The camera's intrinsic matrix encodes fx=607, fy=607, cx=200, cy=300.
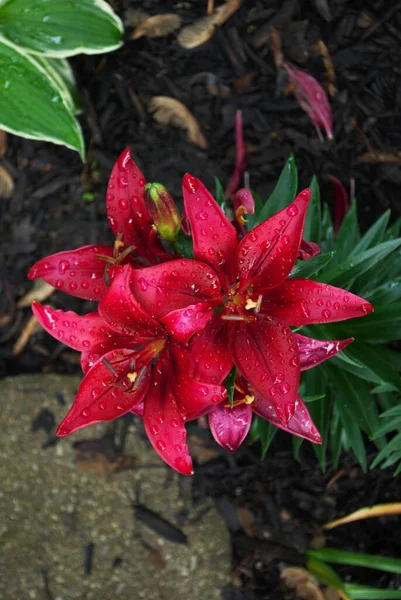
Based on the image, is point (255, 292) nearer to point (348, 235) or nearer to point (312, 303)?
point (312, 303)

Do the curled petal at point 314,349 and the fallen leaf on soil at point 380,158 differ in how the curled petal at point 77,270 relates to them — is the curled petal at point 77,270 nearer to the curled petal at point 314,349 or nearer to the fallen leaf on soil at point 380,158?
the curled petal at point 314,349

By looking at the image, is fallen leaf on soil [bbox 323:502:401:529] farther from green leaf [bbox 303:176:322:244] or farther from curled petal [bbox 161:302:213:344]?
curled petal [bbox 161:302:213:344]

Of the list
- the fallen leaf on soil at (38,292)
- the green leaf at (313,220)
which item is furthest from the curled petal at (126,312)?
the fallen leaf on soil at (38,292)

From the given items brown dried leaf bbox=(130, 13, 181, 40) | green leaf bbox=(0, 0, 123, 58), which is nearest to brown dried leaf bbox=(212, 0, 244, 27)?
brown dried leaf bbox=(130, 13, 181, 40)

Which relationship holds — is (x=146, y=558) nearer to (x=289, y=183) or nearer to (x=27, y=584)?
(x=27, y=584)

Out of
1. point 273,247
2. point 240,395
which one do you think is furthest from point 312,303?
point 240,395
